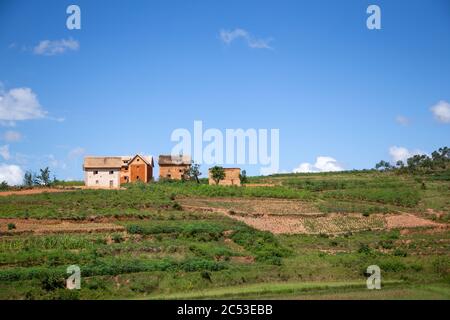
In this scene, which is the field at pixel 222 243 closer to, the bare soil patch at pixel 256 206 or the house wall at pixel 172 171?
the bare soil patch at pixel 256 206

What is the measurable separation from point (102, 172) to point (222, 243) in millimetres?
21983

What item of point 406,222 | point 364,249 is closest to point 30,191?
point 364,249

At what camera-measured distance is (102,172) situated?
183ft

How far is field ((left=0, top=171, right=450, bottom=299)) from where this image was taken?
2727cm

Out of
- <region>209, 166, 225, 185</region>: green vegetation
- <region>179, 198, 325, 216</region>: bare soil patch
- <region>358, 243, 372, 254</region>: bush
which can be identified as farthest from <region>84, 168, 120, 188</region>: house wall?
<region>358, 243, 372, 254</region>: bush

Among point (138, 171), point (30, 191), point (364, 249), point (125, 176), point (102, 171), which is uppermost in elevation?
point (138, 171)

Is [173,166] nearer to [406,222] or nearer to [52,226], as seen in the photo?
[406,222]

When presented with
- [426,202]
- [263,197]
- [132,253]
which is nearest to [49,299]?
[132,253]

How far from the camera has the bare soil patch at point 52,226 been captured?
35.7 m

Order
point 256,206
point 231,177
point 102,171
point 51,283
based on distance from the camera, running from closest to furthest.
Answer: point 51,283 → point 256,206 → point 102,171 → point 231,177

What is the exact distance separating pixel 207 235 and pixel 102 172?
68.3 feet

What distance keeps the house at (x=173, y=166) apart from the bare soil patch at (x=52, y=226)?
30892 millimetres

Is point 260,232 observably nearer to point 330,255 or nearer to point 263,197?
point 330,255

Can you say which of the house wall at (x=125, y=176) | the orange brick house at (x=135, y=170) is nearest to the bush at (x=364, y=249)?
the orange brick house at (x=135, y=170)
